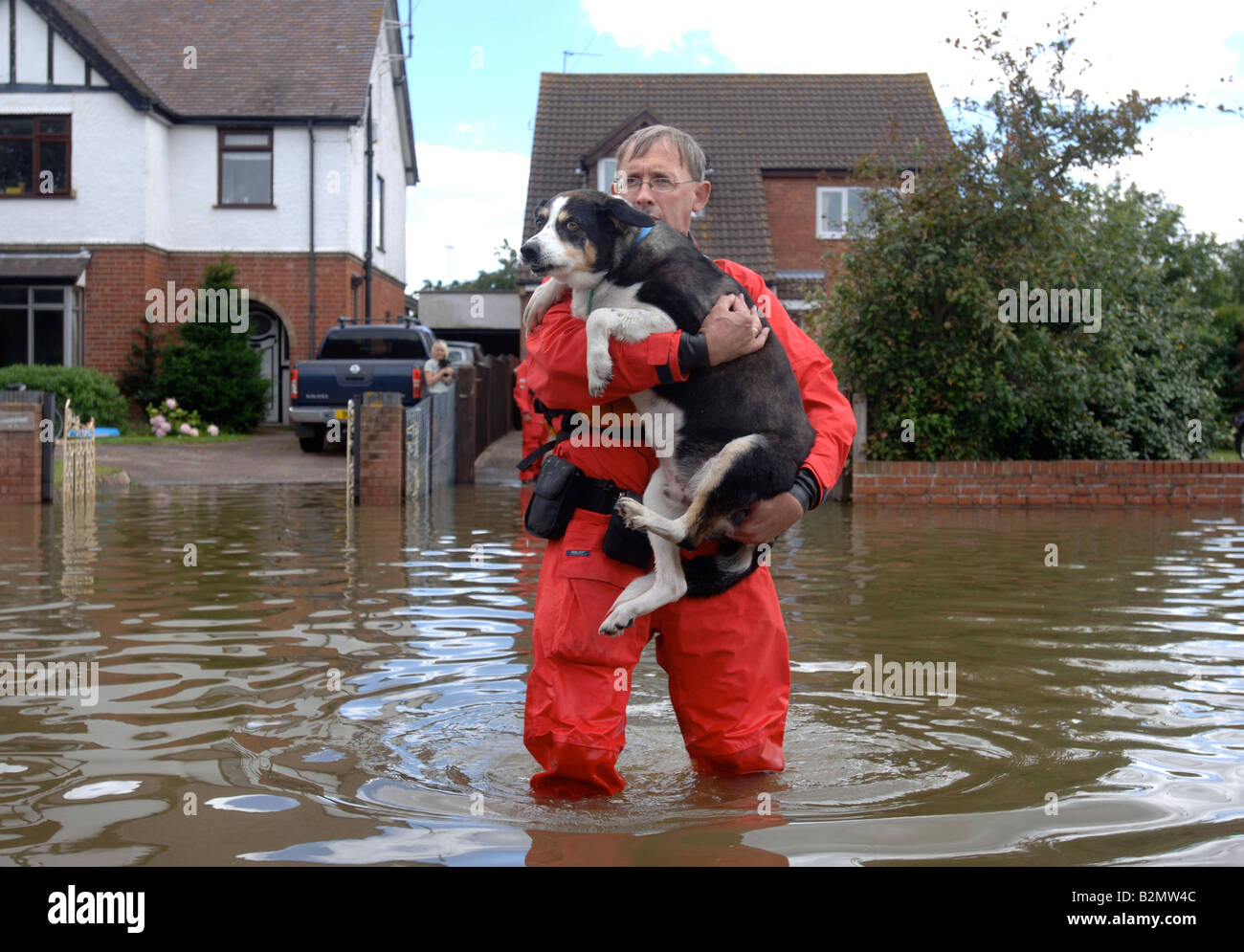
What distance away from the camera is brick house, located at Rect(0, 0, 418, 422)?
2655 cm

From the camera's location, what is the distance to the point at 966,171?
1528 centimetres

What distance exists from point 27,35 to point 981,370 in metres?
21.3

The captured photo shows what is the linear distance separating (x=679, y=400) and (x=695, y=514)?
37 cm

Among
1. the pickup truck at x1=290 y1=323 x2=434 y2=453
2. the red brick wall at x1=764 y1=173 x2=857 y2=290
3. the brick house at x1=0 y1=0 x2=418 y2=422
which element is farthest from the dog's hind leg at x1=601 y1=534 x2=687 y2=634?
the red brick wall at x1=764 y1=173 x2=857 y2=290

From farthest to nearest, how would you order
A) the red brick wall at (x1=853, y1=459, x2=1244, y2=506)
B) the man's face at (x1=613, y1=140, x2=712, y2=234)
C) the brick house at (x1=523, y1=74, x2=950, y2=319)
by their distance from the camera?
the brick house at (x1=523, y1=74, x2=950, y2=319) → the red brick wall at (x1=853, y1=459, x2=1244, y2=506) → the man's face at (x1=613, y1=140, x2=712, y2=234)

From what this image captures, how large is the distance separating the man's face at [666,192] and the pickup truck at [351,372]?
1487 cm

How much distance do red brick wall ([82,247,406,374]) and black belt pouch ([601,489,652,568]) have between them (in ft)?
79.6

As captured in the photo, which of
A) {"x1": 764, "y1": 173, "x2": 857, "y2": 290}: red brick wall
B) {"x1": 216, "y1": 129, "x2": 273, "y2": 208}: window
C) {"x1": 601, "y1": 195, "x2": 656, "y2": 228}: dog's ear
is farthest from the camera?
{"x1": 764, "y1": 173, "x2": 857, "y2": 290}: red brick wall

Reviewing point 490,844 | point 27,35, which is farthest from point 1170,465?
point 27,35

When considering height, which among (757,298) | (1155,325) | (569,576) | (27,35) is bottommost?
(569,576)

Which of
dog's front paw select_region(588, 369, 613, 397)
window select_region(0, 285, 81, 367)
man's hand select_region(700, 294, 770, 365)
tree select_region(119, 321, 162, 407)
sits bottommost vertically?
dog's front paw select_region(588, 369, 613, 397)

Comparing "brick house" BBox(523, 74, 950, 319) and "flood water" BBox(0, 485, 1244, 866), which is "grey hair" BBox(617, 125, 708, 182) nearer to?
"flood water" BBox(0, 485, 1244, 866)

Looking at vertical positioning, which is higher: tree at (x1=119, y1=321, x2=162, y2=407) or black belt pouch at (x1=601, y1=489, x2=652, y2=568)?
tree at (x1=119, y1=321, x2=162, y2=407)
